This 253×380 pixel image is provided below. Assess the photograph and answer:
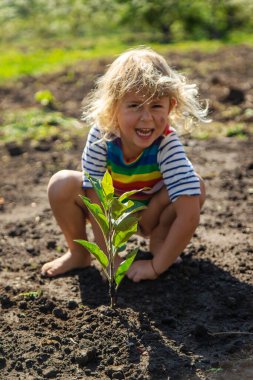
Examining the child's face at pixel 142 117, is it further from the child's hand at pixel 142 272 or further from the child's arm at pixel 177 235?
the child's hand at pixel 142 272

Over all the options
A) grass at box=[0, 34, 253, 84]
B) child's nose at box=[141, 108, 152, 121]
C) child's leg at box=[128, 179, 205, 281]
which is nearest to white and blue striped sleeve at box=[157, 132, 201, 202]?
child's leg at box=[128, 179, 205, 281]

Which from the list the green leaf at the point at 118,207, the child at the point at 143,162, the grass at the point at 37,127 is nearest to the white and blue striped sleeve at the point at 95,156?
the child at the point at 143,162

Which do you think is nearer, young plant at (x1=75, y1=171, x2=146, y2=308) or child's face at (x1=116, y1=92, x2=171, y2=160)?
young plant at (x1=75, y1=171, x2=146, y2=308)

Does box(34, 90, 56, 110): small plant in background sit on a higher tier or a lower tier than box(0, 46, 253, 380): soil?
lower

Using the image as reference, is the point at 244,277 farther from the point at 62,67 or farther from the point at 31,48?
the point at 31,48

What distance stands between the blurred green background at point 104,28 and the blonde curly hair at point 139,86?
235 inches

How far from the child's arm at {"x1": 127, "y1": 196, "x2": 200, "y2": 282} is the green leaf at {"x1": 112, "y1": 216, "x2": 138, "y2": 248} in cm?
48

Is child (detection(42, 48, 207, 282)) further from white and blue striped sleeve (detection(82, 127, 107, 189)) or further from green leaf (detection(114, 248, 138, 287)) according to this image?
green leaf (detection(114, 248, 138, 287))

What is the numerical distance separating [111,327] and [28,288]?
0.69 meters

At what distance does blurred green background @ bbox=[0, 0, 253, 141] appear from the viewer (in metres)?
11.6

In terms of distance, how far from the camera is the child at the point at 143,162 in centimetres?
363

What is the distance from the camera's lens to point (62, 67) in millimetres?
9969

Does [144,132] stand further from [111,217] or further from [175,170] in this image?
[111,217]

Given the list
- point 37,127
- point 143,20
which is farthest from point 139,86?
point 143,20
